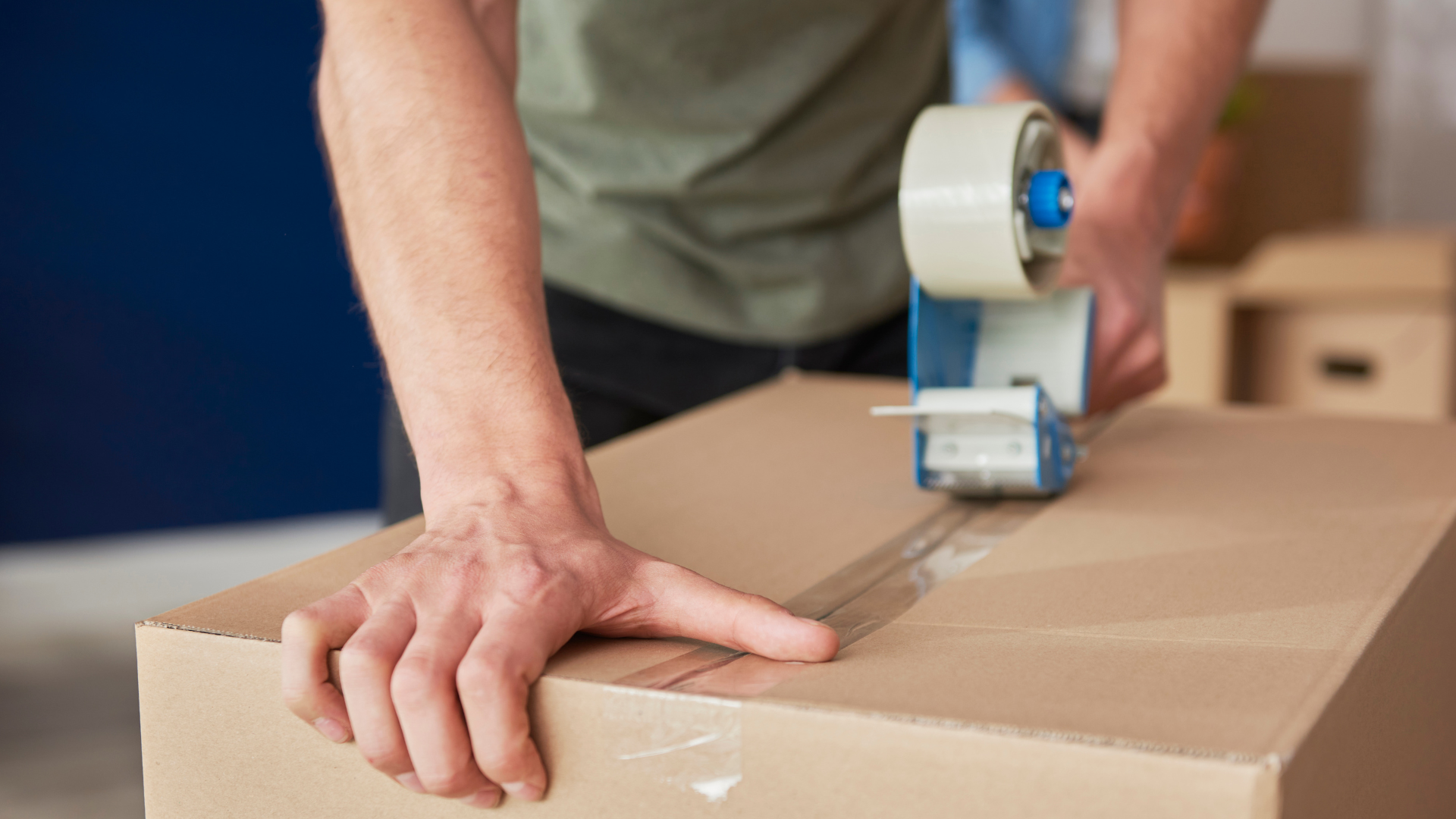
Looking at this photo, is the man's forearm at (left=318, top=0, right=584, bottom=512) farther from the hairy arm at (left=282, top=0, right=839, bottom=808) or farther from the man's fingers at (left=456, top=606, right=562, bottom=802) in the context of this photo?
the man's fingers at (left=456, top=606, right=562, bottom=802)

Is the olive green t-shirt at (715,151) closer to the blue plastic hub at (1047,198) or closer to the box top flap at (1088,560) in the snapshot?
the box top flap at (1088,560)

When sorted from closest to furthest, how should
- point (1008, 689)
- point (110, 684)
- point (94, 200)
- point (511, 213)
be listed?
point (1008, 689) < point (511, 213) < point (110, 684) < point (94, 200)

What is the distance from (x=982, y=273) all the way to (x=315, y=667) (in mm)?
417

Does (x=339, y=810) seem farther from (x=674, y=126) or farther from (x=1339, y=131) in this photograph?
(x=1339, y=131)

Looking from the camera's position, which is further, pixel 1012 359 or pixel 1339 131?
pixel 1339 131

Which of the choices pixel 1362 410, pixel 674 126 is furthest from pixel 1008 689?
pixel 1362 410

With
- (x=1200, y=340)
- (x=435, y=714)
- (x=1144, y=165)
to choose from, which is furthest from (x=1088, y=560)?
(x=1200, y=340)

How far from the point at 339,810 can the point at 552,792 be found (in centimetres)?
9

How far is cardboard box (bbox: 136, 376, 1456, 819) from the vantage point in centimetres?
38

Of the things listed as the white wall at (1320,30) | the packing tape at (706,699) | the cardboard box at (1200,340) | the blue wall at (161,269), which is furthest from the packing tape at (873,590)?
the white wall at (1320,30)

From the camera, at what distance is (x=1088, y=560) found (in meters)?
0.60

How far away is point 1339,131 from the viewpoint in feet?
7.96

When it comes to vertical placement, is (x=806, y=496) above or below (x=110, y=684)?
above

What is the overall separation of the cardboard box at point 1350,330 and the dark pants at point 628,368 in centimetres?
112
